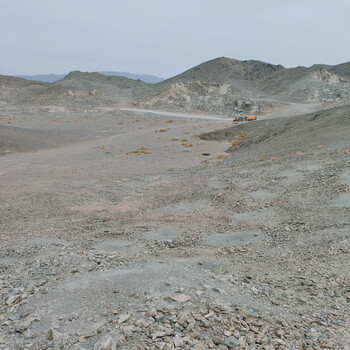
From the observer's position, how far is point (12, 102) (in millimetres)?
94875

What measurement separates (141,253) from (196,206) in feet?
18.6

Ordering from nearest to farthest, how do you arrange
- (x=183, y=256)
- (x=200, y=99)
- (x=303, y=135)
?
(x=183, y=256)
(x=303, y=135)
(x=200, y=99)

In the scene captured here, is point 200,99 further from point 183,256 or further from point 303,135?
point 183,256

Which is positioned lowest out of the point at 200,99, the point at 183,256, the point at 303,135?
the point at 183,256

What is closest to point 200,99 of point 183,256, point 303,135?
point 303,135

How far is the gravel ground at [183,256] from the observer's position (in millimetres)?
5672

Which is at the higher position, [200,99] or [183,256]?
[200,99]

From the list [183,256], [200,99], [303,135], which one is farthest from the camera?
[200,99]

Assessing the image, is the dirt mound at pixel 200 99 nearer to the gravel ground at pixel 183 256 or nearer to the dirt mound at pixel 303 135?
the dirt mound at pixel 303 135

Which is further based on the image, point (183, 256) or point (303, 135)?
point (303, 135)

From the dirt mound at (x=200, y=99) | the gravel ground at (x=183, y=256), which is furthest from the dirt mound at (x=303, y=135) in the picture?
the dirt mound at (x=200, y=99)

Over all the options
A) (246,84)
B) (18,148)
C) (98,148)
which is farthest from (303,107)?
(18,148)

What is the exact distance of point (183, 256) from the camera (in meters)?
9.64

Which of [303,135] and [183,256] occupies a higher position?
[303,135]
